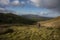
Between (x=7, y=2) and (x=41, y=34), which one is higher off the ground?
(x=7, y=2)

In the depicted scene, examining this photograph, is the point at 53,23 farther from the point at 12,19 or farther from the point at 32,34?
the point at 12,19

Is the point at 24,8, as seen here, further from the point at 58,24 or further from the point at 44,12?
the point at 58,24

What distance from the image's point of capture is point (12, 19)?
2.84m

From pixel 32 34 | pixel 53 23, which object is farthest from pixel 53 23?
pixel 32 34

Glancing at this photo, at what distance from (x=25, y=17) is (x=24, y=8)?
0.21 metres

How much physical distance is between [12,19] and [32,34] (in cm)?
57

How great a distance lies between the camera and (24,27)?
2795 mm

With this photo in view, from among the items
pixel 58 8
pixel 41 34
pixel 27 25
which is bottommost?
pixel 41 34

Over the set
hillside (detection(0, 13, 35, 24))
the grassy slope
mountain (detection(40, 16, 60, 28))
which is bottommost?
the grassy slope

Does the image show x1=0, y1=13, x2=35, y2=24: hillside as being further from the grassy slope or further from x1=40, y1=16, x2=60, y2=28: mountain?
x1=40, y1=16, x2=60, y2=28: mountain

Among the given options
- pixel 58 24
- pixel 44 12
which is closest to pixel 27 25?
pixel 44 12

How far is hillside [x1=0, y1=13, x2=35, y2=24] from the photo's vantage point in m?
2.83

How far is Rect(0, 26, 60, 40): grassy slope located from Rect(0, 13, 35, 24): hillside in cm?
12

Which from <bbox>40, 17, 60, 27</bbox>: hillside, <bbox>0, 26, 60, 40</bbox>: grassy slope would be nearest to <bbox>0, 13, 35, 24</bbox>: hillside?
<bbox>0, 26, 60, 40</bbox>: grassy slope
